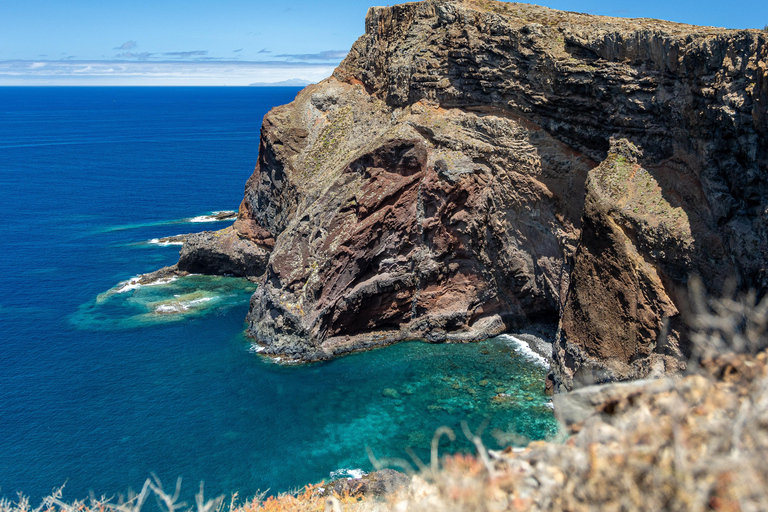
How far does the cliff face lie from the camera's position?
108 ft

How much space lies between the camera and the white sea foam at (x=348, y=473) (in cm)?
3462

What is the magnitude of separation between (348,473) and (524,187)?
26073mm

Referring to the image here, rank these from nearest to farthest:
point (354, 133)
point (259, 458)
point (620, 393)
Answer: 1. point (620, 393)
2. point (259, 458)
3. point (354, 133)

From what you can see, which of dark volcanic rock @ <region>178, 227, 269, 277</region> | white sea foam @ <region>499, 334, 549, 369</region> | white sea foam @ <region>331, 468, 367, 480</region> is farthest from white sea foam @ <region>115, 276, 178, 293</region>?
white sea foam @ <region>331, 468, 367, 480</region>

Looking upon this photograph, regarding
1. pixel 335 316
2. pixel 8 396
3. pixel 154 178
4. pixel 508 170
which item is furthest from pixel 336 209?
pixel 154 178

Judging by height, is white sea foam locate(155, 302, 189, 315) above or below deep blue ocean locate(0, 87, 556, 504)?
above

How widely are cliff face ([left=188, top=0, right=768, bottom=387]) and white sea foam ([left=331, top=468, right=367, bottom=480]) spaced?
15.0 metres

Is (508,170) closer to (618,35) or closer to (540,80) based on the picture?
(540,80)

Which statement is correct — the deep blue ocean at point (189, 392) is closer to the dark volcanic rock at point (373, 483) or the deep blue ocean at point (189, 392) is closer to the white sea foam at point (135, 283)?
the white sea foam at point (135, 283)

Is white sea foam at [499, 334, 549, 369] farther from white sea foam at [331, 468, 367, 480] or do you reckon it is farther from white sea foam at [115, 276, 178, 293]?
white sea foam at [115, 276, 178, 293]

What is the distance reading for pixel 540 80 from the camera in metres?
44.0

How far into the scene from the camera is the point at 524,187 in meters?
47.3

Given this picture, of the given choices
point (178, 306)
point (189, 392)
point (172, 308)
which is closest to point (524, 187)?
point (189, 392)

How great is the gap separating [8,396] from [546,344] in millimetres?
42840
